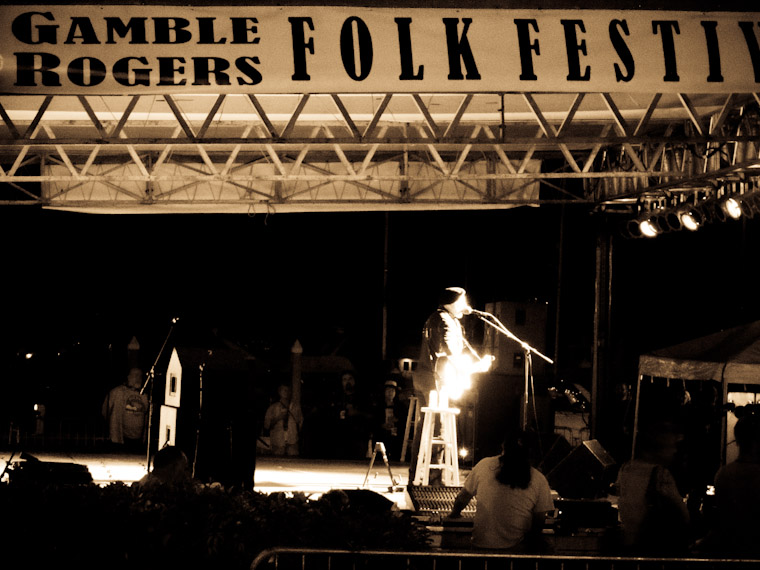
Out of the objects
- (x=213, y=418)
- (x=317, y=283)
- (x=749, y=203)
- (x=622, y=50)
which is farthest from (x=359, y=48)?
(x=317, y=283)

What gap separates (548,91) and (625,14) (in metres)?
0.81

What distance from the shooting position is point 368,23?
734 cm

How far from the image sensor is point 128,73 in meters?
7.32

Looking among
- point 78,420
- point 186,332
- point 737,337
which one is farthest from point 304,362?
point 737,337

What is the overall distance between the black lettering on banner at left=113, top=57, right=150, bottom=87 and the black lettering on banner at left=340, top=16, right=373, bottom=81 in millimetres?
1436

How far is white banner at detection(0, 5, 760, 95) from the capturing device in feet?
24.0

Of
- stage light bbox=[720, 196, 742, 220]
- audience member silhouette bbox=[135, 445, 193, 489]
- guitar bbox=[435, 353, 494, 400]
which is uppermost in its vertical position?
stage light bbox=[720, 196, 742, 220]

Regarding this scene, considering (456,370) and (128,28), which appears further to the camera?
(456,370)

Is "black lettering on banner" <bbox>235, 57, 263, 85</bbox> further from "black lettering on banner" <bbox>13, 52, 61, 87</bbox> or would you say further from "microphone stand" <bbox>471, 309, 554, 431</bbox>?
"microphone stand" <bbox>471, 309, 554, 431</bbox>

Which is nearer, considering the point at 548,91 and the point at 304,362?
the point at 548,91

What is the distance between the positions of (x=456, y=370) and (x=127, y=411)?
283 inches

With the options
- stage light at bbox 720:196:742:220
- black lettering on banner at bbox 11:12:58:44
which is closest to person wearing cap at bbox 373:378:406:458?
stage light at bbox 720:196:742:220

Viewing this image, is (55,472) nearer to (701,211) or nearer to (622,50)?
(622,50)

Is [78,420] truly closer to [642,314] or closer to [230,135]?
[230,135]
